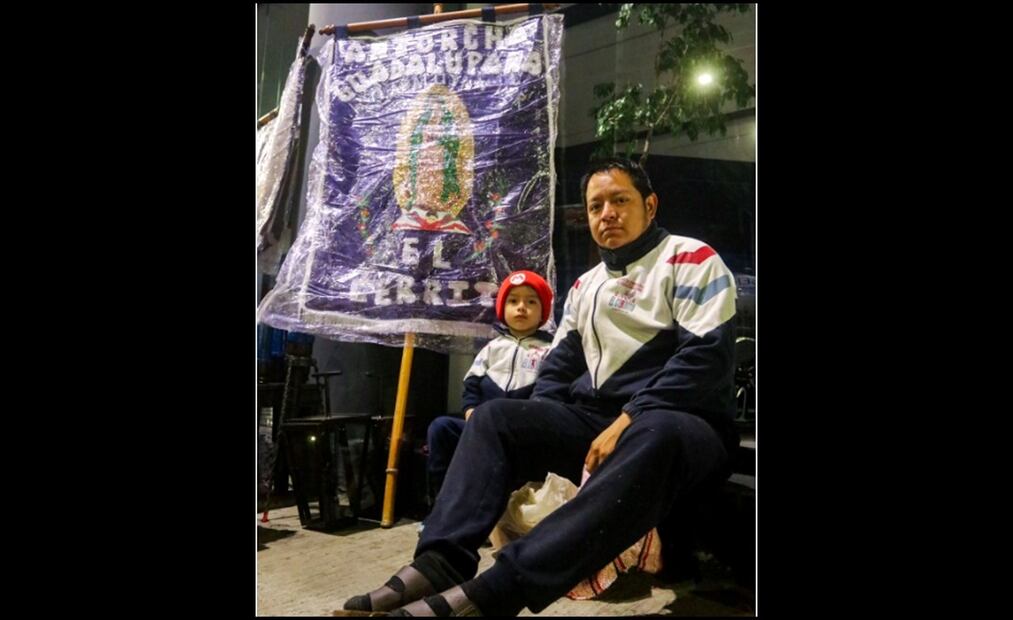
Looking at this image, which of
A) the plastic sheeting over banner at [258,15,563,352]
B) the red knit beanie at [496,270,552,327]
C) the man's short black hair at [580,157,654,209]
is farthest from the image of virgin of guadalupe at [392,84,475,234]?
the man's short black hair at [580,157,654,209]

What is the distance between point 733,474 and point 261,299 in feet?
4.14

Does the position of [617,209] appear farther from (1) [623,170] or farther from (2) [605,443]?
(2) [605,443]

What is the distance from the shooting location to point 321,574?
1857 millimetres

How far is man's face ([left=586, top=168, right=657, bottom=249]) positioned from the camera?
1865 mm

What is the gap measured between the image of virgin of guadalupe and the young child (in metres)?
0.23

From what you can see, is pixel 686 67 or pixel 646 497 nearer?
pixel 646 497

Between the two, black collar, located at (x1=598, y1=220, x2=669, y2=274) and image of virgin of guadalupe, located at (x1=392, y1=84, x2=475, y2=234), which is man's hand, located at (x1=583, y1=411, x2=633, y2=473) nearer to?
black collar, located at (x1=598, y1=220, x2=669, y2=274)

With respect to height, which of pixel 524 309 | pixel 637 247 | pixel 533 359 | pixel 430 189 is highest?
pixel 430 189

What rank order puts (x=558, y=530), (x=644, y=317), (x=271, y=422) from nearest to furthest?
(x=558, y=530)
(x=644, y=317)
(x=271, y=422)

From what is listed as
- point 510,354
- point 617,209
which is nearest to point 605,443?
point 510,354

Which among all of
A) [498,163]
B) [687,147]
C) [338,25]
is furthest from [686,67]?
[338,25]

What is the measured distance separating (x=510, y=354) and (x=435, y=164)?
548mm

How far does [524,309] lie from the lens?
1940mm

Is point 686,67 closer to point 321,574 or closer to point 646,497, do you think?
point 646,497
